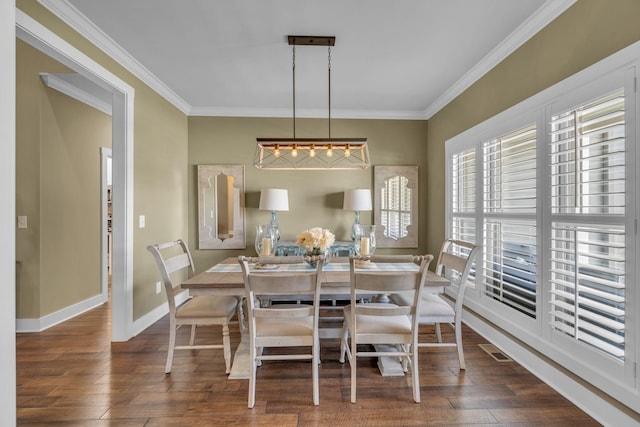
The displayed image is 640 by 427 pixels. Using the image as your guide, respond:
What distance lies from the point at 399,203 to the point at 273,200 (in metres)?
1.79

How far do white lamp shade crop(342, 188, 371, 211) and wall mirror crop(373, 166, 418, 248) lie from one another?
1.35 ft

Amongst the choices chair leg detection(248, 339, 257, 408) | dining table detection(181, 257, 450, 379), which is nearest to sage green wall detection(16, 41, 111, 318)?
dining table detection(181, 257, 450, 379)

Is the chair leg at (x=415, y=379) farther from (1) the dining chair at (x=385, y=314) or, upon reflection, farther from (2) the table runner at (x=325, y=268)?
(2) the table runner at (x=325, y=268)

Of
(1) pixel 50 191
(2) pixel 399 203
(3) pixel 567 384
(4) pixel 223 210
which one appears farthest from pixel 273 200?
(3) pixel 567 384

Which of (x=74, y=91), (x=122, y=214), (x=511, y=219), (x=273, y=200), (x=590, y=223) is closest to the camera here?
(x=590, y=223)

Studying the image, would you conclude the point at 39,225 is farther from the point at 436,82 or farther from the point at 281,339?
the point at 436,82

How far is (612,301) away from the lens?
5.69 feet

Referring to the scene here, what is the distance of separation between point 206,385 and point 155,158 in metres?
2.48

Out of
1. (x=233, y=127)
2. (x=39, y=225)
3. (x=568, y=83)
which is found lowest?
(x=39, y=225)

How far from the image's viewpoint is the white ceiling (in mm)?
2197

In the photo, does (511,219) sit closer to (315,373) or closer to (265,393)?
(315,373)

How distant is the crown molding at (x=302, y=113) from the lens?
172 inches

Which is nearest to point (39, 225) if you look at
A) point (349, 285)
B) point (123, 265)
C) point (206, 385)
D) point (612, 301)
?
point (123, 265)

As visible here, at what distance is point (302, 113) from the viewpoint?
442 centimetres
